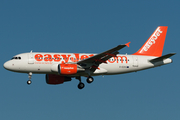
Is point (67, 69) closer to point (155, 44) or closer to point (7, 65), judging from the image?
point (7, 65)

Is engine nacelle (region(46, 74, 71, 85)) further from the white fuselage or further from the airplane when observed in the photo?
the white fuselage

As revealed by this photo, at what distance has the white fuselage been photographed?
45594 millimetres

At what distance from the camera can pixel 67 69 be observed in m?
44.5

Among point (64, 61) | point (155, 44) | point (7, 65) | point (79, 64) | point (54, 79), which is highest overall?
point (155, 44)

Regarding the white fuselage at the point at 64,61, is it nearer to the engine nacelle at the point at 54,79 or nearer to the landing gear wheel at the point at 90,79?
the landing gear wheel at the point at 90,79

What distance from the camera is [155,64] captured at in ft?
165

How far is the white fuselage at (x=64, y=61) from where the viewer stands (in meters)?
45.6

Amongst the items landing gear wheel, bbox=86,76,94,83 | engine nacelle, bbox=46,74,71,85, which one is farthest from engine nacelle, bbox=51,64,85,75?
engine nacelle, bbox=46,74,71,85

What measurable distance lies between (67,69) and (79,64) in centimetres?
214

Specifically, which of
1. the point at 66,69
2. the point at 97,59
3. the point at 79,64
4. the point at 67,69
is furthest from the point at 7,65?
the point at 97,59

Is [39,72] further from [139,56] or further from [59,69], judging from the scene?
[139,56]

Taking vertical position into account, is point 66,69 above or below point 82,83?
above

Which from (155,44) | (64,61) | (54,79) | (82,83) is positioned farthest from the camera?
(155,44)

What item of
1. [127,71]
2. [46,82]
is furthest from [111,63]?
[46,82]
